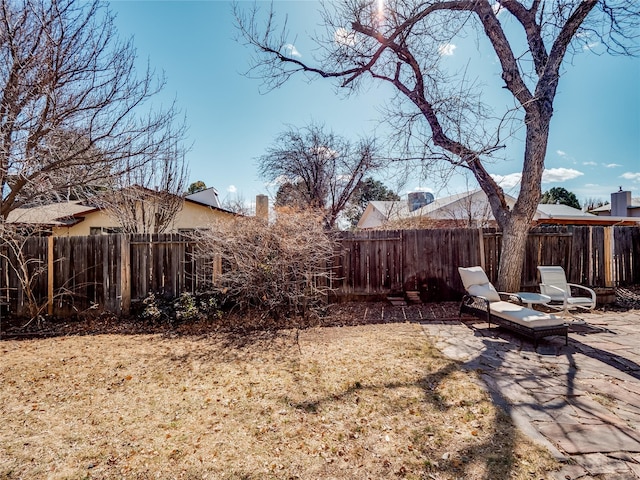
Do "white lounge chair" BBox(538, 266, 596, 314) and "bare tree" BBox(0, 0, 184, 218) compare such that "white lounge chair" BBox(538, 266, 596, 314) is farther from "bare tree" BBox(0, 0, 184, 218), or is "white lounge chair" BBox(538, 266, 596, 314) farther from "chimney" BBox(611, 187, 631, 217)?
"chimney" BBox(611, 187, 631, 217)

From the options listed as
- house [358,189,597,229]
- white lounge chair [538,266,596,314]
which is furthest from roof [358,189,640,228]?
white lounge chair [538,266,596,314]

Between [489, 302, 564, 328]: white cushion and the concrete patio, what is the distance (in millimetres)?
322

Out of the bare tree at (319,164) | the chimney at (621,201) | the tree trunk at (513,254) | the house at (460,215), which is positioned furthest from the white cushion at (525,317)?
the chimney at (621,201)

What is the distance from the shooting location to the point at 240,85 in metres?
8.86

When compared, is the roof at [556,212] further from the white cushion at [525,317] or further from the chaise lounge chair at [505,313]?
the white cushion at [525,317]

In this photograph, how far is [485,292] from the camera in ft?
19.3

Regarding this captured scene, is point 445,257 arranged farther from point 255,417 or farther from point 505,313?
point 255,417

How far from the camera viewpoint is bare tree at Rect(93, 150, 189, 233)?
381 inches

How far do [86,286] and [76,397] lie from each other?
3987 millimetres

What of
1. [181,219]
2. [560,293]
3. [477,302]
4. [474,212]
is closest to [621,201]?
[474,212]

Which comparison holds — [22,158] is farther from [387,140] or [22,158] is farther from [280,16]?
[387,140]

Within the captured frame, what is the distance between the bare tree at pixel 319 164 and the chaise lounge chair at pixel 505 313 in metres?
9.44

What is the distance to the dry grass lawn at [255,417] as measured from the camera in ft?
7.41

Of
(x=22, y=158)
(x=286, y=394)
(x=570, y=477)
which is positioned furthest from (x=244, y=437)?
(x=22, y=158)
